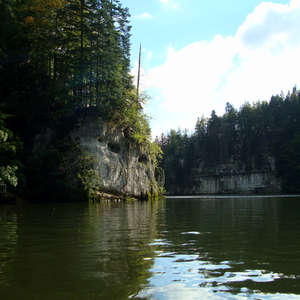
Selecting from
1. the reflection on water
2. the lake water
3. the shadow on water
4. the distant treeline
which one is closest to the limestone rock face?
the shadow on water

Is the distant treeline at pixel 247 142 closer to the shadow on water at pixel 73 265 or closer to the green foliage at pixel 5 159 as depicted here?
the green foliage at pixel 5 159

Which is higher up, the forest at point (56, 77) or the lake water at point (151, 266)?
the forest at point (56, 77)

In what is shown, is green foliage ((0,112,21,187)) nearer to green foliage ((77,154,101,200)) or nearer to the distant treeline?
green foliage ((77,154,101,200))

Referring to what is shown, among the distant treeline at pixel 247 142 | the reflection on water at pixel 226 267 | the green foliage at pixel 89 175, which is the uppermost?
the distant treeline at pixel 247 142

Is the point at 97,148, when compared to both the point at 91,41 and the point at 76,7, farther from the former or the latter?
the point at 76,7

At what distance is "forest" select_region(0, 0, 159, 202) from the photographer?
2962 centimetres

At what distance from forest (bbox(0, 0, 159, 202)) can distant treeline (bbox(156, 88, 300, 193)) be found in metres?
57.8

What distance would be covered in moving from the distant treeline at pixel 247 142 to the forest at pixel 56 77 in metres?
57.8

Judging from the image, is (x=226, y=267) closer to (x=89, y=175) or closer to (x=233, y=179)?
(x=89, y=175)

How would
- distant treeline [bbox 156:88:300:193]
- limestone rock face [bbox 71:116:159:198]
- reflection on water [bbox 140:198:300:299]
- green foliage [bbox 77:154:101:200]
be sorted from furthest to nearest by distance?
distant treeline [bbox 156:88:300:193], limestone rock face [bbox 71:116:159:198], green foliage [bbox 77:154:101:200], reflection on water [bbox 140:198:300:299]

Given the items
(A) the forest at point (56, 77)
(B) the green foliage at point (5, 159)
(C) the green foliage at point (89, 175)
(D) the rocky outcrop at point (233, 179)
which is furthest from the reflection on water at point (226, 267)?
(D) the rocky outcrop at point (233, 179)

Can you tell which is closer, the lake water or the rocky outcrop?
the lake water

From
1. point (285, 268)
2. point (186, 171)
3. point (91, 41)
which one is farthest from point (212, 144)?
point (285, 268)

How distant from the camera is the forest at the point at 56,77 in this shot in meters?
29.6
